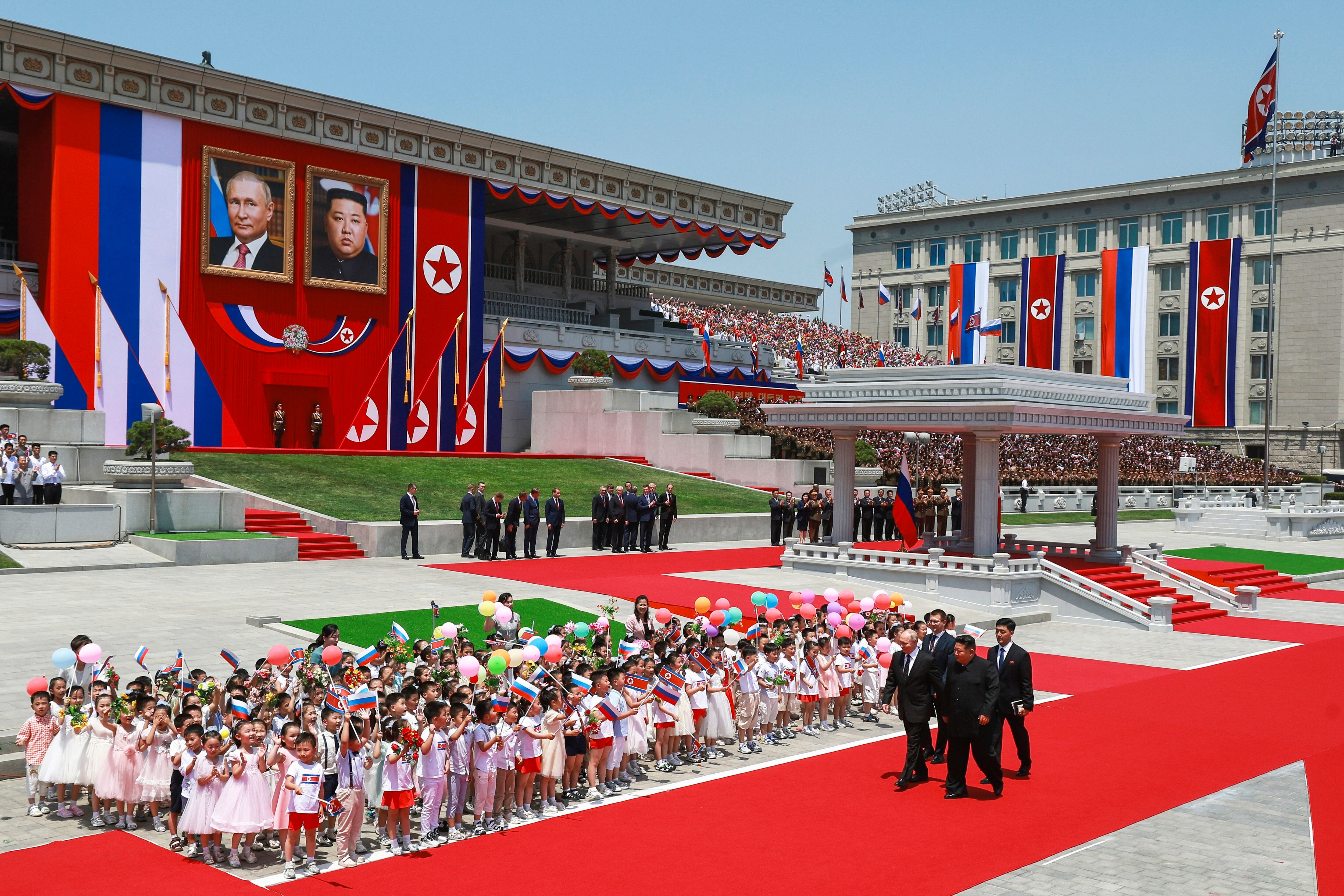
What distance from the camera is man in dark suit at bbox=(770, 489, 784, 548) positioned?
33.9 metres

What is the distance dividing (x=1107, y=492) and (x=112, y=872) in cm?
2513

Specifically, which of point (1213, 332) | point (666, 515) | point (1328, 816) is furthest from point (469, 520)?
point (1213, 332)

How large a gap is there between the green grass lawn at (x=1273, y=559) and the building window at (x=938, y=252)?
50.7m

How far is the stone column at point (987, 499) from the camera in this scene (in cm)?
2514

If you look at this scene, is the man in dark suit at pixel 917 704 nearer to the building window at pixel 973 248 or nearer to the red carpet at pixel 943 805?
the red carpet at pixel 943 805

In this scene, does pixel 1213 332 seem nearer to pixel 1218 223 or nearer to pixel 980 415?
pixel 980 415

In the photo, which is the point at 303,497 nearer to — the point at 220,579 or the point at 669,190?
the point at 220,579

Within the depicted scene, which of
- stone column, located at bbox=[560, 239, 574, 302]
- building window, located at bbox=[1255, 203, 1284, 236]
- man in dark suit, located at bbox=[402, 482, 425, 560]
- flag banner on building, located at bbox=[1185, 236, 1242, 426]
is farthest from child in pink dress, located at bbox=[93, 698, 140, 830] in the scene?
building window, located at bbox=[1255, 203, 1284, 236]

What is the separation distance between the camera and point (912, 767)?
11.8 meters

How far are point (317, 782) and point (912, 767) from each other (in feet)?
19.2

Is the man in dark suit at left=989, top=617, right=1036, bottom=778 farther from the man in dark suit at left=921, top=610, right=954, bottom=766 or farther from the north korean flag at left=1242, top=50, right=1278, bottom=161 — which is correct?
the north korean flag at left=1242, top=50, right=1278, bottom=161

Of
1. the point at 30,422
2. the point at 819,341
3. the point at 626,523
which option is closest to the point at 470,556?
the point at 626,523

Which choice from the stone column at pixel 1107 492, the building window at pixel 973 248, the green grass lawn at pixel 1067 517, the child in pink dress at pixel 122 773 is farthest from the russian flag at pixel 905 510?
the building window at pixel 973 248

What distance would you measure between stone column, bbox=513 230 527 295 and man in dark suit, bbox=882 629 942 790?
42702 millimetres
